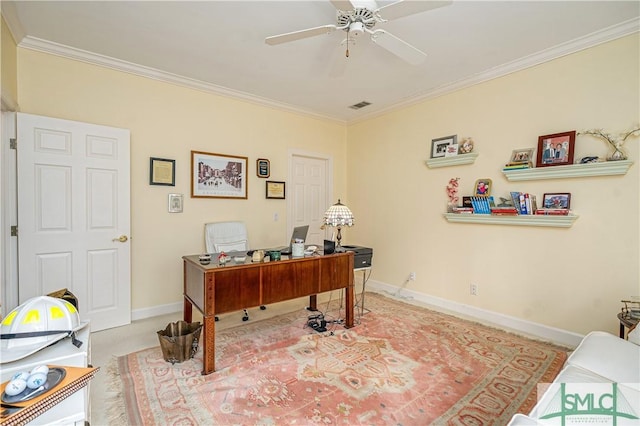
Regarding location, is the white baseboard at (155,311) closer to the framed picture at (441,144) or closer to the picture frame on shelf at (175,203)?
the picture frame on shelf at (175,203)

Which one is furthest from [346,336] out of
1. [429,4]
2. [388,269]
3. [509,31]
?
[509,31]

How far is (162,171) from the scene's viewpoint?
3.40 meters

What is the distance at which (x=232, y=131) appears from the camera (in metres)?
3.94

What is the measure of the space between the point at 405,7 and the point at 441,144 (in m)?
2.24

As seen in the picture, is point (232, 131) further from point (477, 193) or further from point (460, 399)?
point (460, 399)

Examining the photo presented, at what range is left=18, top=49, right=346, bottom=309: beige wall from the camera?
9.40ft

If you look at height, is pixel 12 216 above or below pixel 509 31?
below

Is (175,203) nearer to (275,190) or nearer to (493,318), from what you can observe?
(275,190)

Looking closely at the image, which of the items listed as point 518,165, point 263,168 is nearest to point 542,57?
point 518,165

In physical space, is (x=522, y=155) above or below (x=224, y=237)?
above

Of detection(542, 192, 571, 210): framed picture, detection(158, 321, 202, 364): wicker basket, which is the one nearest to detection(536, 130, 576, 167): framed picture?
detection(542, 192, 571, 210): framed picture

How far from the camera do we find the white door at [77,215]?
264 cm

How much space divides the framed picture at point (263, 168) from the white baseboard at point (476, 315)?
1.99 meters

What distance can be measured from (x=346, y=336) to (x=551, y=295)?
2.04 meters
